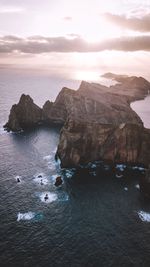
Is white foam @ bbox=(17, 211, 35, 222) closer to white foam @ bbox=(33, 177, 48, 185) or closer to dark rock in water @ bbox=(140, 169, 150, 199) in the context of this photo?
white foam @ bbox=(33, 177, 48, 185)

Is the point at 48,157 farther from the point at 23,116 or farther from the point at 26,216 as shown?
the point at 23,116

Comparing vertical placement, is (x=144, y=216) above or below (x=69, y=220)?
below

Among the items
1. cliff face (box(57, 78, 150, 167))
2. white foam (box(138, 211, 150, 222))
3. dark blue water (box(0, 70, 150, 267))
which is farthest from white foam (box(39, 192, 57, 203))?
white foam (box(138, 211, 150, 222))

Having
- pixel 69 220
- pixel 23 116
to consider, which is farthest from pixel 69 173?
pixel 23 116

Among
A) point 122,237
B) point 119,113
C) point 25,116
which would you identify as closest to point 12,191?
point 122,237

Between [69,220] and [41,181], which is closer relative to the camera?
[69,220]

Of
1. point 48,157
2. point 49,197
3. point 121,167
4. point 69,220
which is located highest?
point 48,157

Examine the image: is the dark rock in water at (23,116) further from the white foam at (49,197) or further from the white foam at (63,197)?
the white foam at (63,197)
